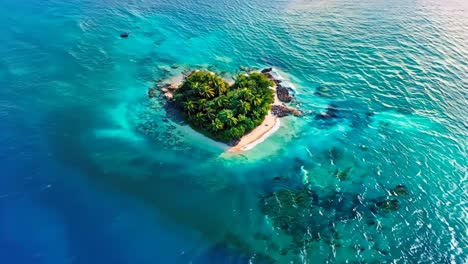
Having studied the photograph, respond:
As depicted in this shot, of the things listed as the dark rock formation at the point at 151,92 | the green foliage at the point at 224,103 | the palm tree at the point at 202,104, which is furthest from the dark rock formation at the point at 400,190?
the dark rock formation at the point at 151,92

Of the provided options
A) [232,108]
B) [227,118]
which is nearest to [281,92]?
[232,108]

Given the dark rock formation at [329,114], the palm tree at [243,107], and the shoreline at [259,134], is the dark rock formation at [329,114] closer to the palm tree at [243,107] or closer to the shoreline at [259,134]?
the shoreline at [259,134]

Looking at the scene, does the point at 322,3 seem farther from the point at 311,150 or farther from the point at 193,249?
the point at 193,249

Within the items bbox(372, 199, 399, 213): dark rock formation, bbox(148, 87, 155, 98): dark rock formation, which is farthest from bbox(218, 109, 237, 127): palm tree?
bbox(372, 199, 399, 213): dark rock formation

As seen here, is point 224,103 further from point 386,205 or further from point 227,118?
point 386,205

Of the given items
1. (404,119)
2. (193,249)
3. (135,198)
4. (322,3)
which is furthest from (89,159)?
(322,3)

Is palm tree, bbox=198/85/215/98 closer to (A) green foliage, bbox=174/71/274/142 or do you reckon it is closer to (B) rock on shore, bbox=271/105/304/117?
(A) green foliage, bbox=174/71/274/142
